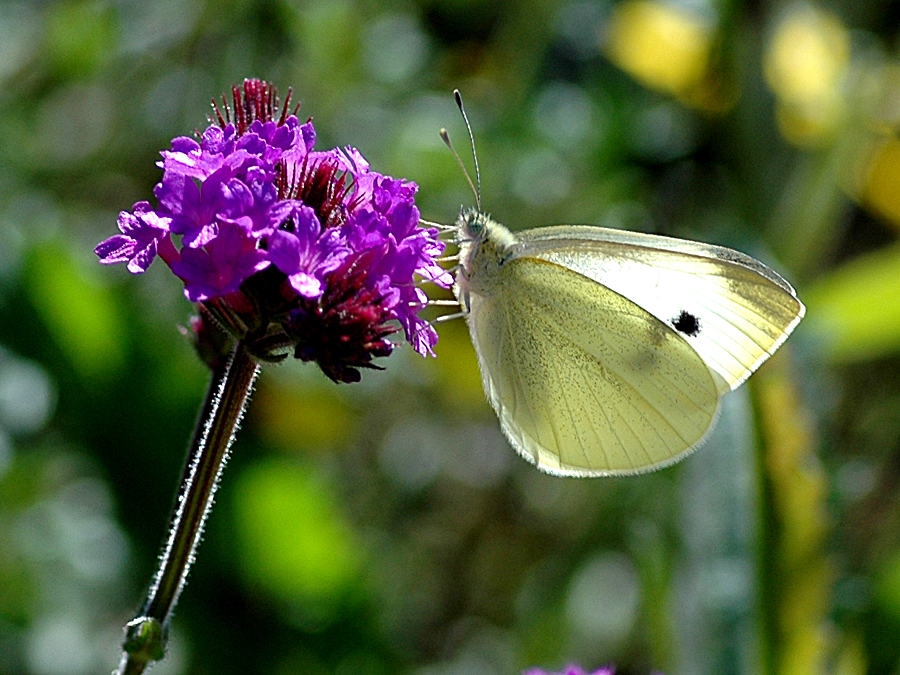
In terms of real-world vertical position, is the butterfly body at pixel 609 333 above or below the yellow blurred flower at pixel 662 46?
below

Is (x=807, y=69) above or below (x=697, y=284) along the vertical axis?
above

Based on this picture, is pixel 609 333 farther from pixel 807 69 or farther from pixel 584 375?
pixel 807 69

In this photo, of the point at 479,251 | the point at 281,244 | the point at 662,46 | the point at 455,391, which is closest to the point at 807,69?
the point at 662,46

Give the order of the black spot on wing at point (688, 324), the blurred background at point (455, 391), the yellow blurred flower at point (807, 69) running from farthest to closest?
the yellow blurred flower at point (807, 69), the blurred background at point (455, 391), the black spot on wing at point (688, 324)

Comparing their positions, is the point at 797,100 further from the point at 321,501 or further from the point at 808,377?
the point at 321,501

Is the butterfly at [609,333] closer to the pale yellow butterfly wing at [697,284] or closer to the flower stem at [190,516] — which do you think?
the pale yellow butterfly wing at [697,284]

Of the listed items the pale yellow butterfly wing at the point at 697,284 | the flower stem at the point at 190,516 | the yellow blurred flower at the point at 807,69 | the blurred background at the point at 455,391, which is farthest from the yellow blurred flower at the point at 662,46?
the flower stem at the point at 190,516

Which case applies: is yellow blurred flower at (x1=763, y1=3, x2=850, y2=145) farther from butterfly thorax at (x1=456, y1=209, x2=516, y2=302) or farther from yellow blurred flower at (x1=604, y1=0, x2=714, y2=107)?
butterfly thorax at (x1=456, y1=209, x2=516, y2=302)
